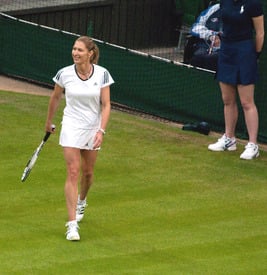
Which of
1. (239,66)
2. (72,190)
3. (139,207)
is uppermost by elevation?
(239,66)

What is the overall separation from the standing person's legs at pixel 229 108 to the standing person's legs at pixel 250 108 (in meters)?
0.10

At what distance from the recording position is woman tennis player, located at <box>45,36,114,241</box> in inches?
394

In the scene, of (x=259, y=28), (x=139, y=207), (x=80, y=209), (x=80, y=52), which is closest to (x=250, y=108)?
(x=259, y=28)

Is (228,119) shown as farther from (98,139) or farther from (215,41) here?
(98,139)

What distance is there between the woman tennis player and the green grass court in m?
0.47

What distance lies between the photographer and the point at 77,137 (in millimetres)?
10055

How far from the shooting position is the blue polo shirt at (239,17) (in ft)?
41.9

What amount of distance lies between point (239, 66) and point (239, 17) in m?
0.59

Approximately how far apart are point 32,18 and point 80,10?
77cm

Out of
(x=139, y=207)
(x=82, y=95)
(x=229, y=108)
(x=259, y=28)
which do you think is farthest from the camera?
(x=229, y=108)

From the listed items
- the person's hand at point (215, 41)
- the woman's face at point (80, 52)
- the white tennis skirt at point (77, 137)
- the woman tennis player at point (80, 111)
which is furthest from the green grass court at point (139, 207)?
the woman's face at point (80, 52)

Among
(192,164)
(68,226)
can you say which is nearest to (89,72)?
(68,226)

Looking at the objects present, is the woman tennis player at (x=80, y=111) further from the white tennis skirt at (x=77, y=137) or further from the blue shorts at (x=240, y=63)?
the blue shorts at (x=240, y=63)

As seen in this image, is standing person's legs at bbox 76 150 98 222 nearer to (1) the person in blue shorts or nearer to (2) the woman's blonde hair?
(2) the woman's blonde hair
